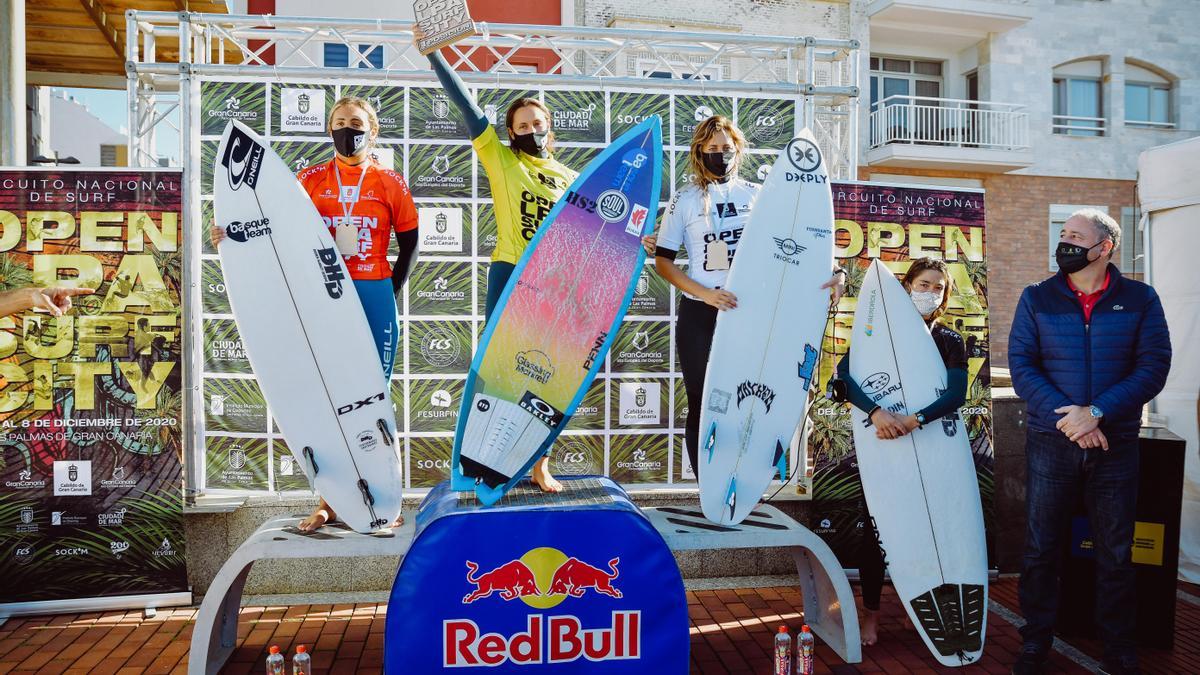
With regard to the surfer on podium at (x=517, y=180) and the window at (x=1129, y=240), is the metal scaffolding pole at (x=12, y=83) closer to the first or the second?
the surfer on podium at (x=517, y=180)

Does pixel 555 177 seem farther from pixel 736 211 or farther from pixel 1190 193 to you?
pixel 1190 193

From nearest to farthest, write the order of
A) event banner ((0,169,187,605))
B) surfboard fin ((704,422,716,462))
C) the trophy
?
1. the trophy
2. surfboard fin ((704,422,716,462))
3. event banner ((0,169,187,605))

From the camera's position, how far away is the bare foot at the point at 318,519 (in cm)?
310

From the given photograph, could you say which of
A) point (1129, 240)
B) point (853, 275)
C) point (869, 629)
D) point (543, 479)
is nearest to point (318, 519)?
point (543, 479)

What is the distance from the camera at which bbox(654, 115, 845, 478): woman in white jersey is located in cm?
330

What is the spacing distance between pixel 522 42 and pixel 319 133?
47.9 inches

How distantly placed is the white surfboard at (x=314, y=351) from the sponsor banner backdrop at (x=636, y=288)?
1047mm

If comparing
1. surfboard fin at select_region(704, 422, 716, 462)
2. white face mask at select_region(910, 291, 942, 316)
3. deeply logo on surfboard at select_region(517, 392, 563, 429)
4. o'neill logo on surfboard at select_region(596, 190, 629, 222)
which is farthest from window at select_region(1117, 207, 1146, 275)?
deeply logo on surfboard at select_region(517, 392, 563, 429)

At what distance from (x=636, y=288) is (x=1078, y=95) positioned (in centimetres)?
1322

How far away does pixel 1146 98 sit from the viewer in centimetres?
1430

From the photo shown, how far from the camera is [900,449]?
3326 millimetres

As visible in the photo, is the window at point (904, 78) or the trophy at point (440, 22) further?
the window at point (904, 78)

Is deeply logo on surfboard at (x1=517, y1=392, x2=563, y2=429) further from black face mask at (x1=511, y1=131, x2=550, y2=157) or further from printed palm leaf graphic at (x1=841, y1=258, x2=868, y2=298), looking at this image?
printed palm leaf graphic at (x1=841, y1=258, x2=868, y2=298)

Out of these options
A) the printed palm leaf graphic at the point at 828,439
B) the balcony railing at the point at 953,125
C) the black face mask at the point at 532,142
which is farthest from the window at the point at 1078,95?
the black face mask at the point at 532,142
